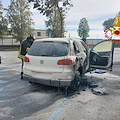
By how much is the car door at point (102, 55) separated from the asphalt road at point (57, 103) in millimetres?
1025

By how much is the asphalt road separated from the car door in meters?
1.03

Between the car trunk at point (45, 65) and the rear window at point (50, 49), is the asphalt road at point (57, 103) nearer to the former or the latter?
the car trunk at point (45, 65)

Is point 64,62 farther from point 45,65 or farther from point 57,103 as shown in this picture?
point 57,103

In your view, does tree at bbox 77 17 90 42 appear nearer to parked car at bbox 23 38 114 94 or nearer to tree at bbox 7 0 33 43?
tree at bbox 7 0 33 43

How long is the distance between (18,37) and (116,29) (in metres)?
29.3

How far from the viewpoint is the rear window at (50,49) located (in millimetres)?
4008

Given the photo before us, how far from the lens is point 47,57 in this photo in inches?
156

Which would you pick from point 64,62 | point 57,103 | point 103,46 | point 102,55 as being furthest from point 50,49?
point 102,55

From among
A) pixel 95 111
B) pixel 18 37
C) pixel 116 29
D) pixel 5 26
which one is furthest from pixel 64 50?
pixel 5 26

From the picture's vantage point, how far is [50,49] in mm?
4105

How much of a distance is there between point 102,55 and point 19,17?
97.2ft

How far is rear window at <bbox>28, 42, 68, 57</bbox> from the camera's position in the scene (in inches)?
158

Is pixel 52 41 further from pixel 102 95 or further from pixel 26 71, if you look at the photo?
pixel 102 95

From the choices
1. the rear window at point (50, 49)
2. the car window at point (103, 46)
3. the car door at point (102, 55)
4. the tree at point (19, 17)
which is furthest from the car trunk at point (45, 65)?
the tree at point (19, 17)
